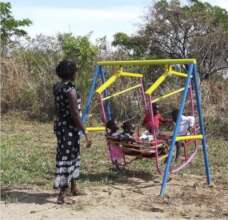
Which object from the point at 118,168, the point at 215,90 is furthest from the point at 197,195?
the point at 215,90

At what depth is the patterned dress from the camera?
555 centimetres

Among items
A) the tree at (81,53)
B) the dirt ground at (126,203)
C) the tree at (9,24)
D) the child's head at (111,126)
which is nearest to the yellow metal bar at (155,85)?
the child's head at (111,126)

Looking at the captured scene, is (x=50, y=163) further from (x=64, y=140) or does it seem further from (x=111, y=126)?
(x=64, y=140)

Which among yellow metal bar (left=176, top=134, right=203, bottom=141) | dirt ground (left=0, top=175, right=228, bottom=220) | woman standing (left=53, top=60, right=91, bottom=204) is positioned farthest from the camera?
yellow metal bar (left=176, top=134, right=203, bottom=141)

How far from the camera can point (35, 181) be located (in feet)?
21.9

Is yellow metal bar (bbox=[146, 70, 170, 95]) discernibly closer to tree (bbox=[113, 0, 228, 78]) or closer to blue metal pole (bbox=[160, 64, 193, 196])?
blue metal pole (bbox=[160, 64, 193, 196])

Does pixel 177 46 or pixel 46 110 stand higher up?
pixel 177 46

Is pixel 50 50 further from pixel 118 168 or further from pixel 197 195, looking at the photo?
pixel 197 195

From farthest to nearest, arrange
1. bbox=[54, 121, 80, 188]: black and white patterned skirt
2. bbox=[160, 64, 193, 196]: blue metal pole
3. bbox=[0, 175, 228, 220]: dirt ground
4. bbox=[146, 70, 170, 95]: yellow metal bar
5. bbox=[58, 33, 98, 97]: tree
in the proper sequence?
bbox=[58, 33, 98, 97]: tree
bbox=[160, 64, 193, 196]: blue metal pole
bbox=[146, 70, 170, 95]: yellow metal bar
bbox=[54, 121, 80, 188]: black and white patterned skirt
bbox=[0, 175, 228, 220]: dirt ground

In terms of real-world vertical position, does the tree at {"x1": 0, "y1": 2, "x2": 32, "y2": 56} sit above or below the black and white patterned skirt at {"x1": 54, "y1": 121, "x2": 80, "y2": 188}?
above

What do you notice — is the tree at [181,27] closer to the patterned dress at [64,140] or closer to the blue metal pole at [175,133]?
the blue metal pole at [175,133]

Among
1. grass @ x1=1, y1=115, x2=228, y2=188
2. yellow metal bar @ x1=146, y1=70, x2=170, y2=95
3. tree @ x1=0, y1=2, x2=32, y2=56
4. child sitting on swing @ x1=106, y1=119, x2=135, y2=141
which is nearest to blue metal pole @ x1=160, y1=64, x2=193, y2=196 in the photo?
yellow metal bar @ x1=146, y1=70, x2=170, y2=95

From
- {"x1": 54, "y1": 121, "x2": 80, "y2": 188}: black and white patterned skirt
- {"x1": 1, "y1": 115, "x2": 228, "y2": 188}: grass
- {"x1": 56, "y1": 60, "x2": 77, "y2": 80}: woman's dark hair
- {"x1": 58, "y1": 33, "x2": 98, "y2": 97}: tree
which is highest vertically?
{"x1": 58, "y1": 33, "x2": 98, "y2": 97}: tree

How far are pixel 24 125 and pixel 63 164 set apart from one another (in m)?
6.65
